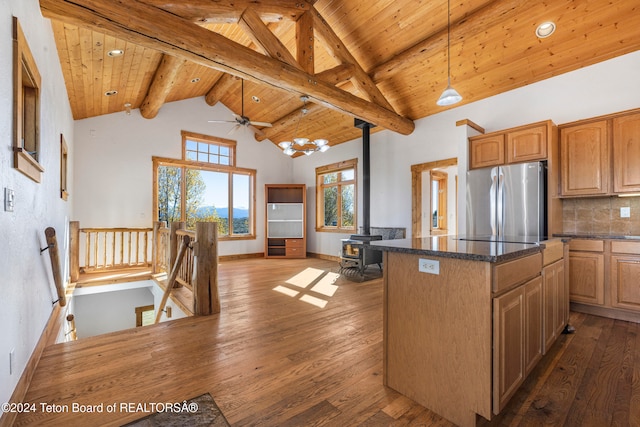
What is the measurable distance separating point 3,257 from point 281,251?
263 inches

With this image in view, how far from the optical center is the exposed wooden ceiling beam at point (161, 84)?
14.8 feet

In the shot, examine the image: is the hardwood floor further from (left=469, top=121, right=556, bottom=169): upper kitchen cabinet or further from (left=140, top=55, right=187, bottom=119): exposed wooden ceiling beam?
(left=140, top=55, right=187, bottom=119): exposed wooden ceiling beam

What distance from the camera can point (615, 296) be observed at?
322cm

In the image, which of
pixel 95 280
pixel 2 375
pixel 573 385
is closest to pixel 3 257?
pixel 2 375

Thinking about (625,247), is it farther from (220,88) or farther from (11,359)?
(220,88)

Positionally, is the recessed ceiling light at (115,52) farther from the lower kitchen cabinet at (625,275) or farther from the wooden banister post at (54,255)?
the lower kitchen cabinet at (625,275)

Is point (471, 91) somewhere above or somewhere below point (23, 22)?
above

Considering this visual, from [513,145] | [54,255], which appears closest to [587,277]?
[513,145]

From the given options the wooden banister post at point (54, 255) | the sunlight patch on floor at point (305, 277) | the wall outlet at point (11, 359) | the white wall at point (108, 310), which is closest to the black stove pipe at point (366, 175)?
the sunlight patch on floor at point (305, 277)

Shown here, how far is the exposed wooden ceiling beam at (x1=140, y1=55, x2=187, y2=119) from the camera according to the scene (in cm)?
452

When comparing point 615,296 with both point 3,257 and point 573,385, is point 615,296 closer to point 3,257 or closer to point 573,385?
point 573,385

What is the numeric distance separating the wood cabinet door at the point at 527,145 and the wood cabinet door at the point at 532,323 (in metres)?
2.38

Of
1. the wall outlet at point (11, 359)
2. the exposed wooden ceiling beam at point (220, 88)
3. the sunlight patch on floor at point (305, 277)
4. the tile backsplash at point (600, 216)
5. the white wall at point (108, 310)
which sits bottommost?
the white wall at point (108, 310)

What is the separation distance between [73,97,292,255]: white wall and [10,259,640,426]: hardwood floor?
14.0 feet
